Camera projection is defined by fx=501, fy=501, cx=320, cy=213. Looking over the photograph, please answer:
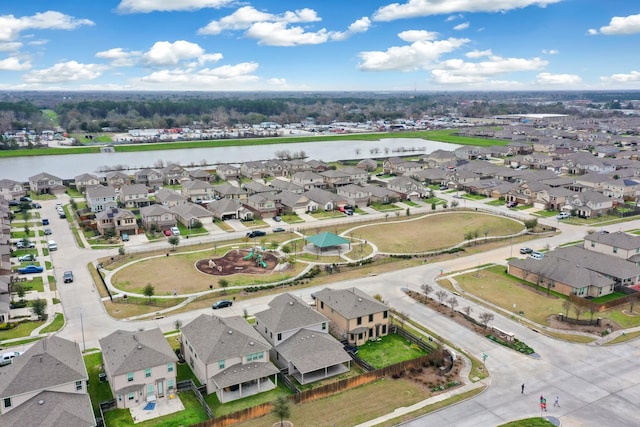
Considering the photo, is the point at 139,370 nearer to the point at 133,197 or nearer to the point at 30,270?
the point at 30,270

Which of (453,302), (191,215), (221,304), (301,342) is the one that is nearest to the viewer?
(301,342)

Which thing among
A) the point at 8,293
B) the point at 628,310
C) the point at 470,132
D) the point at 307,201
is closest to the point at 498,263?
the point at 628,310

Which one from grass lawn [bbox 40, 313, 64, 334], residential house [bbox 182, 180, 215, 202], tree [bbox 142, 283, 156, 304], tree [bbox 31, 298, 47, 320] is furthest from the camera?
residential house [bbox 182, 180, 215, 202]

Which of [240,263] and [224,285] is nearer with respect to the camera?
[224,285]

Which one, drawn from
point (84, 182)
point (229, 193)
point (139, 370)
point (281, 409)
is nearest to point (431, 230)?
point (229, 193)

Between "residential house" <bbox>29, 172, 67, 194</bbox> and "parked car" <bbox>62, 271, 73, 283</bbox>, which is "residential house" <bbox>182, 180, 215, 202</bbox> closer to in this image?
"residential house" <bbox>29, 172, 67, 194</bbox>

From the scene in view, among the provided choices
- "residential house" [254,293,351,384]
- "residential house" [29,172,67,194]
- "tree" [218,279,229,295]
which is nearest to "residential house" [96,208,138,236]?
"tree" [218,279,229,295]

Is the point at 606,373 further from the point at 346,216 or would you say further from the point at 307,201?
the point at 307,201

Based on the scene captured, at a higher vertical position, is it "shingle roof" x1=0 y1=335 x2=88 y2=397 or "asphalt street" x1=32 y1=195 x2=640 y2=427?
"shingle roof" x1=0 y1=335 x2=88 y2=397
